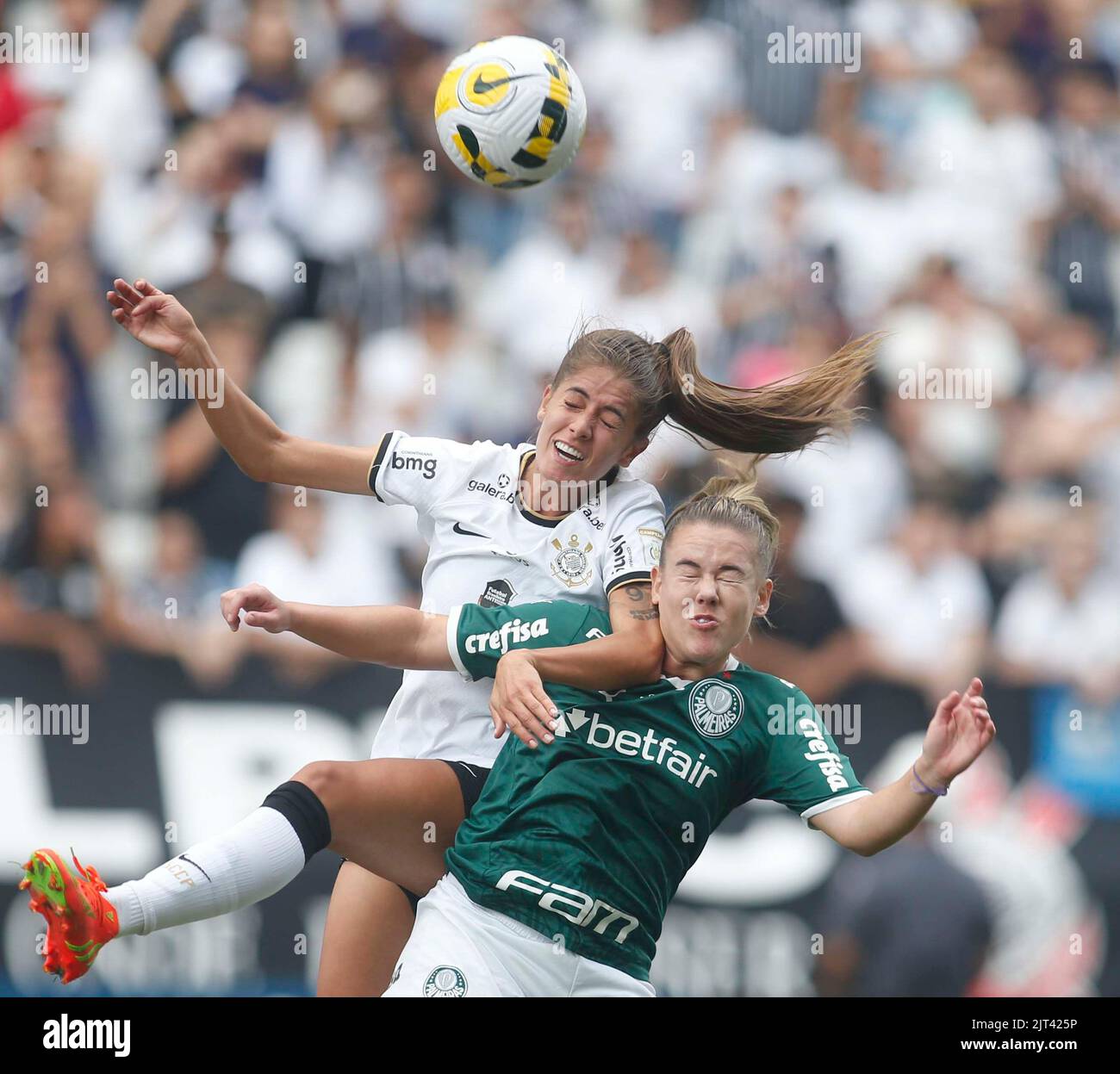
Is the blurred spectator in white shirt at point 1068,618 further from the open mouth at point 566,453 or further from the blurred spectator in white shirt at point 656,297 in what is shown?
the open mouth at point 566,453

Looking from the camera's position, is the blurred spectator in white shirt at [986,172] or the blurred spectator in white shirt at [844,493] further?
the blurred spectator in white shirt at [986,172]

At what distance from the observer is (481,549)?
14.8 feet

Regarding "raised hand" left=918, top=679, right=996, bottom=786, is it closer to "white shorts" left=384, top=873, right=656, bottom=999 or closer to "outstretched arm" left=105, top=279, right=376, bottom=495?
"white shorts" left=384, top=873, right=656, bottom=999

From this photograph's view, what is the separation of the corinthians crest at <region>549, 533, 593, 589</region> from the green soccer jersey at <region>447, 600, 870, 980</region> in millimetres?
346

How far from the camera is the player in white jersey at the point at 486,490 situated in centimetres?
435

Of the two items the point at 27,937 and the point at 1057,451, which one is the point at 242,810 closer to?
the point at 27,937

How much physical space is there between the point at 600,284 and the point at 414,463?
3217 millimetres

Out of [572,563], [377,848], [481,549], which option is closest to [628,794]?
[377,848]

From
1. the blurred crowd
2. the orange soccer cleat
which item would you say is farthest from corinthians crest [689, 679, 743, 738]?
the blurred crowd

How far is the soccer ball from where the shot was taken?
16.1 ft

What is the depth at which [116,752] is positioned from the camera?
6.84 meters

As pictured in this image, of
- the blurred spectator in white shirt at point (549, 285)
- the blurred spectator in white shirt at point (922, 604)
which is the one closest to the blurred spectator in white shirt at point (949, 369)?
the blurred spectator in white shirt at point (922, 604)

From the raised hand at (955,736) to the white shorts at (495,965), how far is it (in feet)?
2.83

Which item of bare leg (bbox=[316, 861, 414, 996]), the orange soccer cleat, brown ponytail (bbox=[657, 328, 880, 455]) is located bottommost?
bare leg (bbox=[316, 861, 414, 996])
